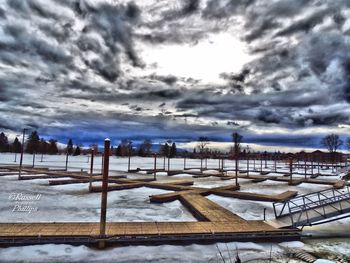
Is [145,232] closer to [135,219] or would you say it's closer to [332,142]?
[135,219]

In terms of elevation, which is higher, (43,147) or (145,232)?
(43,147)

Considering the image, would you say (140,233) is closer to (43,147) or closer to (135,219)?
(135,219)

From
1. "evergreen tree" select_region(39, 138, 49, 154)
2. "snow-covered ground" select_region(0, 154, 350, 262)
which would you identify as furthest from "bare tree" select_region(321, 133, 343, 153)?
"evergreen tree" select_region(39, 138, 49, 154)

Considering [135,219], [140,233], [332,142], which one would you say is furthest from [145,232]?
[332,142]

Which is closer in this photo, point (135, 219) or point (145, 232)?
point (145, 232)

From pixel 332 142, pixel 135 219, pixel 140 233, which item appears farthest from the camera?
pixel 332 142

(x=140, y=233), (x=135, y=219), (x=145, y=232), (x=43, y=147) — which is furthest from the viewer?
(x=43, y=147)

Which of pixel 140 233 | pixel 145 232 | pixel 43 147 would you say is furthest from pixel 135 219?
pixel 43 147

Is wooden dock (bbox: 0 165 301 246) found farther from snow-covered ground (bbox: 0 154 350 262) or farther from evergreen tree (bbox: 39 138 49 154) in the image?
evergreen tree (bbox: 39 138 49 154)

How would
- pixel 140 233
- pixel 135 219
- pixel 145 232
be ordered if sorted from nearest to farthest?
pixel 140 233 → pixel 145 232 → pixel 135 219

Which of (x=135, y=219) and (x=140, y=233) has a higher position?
(x=140, y=233)

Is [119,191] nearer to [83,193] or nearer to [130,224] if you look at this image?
[83,193]

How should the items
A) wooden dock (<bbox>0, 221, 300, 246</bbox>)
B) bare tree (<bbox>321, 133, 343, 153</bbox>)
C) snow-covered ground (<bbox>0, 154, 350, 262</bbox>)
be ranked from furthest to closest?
bare tree (<bbox>321, 133, 343, 153</bbox>)
wooden dock (<bbox>0, 221, 300, 246</bbox>)
snow-covered ground (<bbox>0, 154, 350, 262</bbox>)

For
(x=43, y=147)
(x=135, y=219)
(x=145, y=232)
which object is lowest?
(x=135, y=219)
